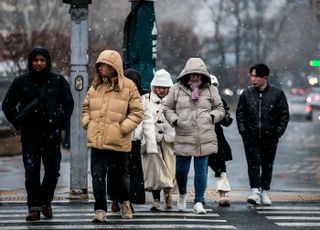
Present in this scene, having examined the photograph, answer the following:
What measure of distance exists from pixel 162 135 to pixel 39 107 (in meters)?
1.95

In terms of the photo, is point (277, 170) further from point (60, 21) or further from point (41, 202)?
point (60, 21)

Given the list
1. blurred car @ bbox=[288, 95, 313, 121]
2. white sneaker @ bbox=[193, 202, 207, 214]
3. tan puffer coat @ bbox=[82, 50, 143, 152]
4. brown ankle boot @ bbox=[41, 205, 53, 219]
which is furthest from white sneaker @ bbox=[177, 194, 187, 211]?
blurred car @ bbox=[288, 95, 313, 121]

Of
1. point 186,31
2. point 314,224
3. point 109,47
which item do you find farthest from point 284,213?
point 186,31

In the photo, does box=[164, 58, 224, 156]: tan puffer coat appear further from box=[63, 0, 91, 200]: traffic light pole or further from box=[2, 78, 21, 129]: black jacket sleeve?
box=[63, 0, 91, 200]: traffic light pole

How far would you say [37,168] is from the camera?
38.9 ft

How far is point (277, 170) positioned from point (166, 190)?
8.28m

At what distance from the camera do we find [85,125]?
11828 mm

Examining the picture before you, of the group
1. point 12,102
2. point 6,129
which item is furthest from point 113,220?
point 6,129

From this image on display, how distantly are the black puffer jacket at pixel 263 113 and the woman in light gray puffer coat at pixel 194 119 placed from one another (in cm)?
110

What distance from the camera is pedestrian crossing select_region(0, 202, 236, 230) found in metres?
11.3

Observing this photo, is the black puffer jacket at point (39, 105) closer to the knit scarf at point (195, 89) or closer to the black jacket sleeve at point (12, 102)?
the black jacket sleeve at point (12, 102)

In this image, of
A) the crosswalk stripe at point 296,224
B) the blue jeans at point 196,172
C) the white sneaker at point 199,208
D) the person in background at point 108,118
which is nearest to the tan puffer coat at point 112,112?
the person in background at point 108,118

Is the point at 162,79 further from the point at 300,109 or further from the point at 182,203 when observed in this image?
the point at 300,109

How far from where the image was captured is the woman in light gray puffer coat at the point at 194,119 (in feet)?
42.0
